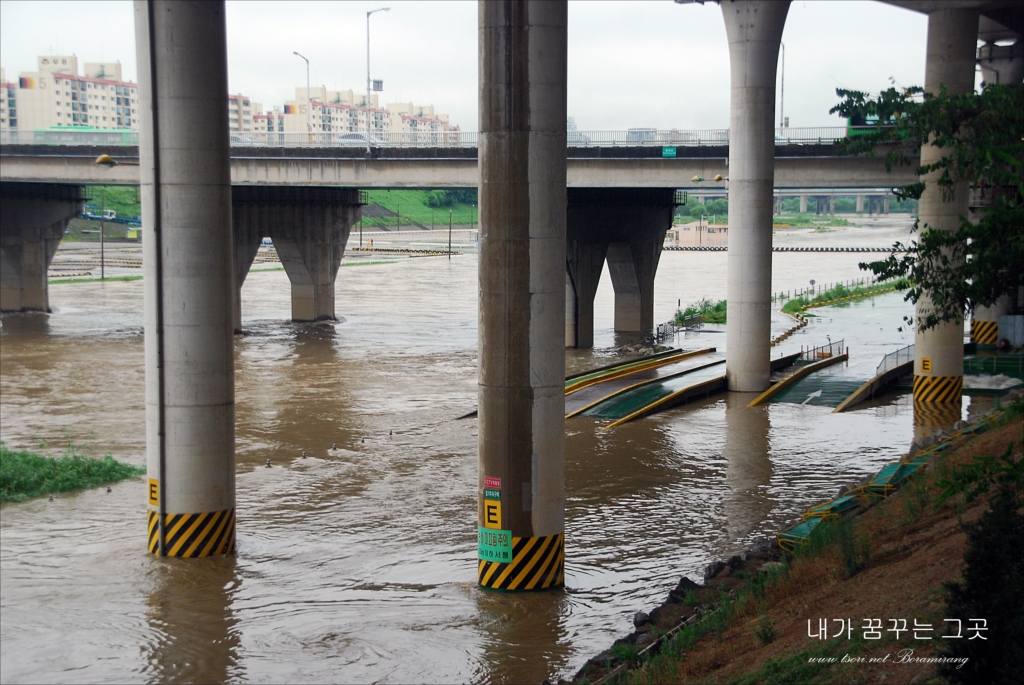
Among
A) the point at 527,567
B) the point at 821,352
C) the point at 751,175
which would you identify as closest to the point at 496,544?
the point at 527,567

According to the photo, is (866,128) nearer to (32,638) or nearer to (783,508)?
(783,508)

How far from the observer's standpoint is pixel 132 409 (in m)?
35.4

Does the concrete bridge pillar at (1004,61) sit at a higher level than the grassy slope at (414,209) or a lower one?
higher

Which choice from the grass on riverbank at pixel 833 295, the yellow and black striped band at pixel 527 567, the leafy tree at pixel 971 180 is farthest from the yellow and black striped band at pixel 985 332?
the yellow and black striped band at pixel 527 567

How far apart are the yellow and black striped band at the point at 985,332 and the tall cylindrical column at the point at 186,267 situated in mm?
43826

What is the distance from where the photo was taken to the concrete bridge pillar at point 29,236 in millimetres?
63562

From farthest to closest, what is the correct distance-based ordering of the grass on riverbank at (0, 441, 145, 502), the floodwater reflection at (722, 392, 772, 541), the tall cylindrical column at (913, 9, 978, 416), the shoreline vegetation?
1. the tall cylindrical column at (913, 9, 978, 416)
2. the grass on riverbank at (0, 441, 145, 502)
3. the floodwater reflection at (722, 392, 772, 541)
4. the shoreline vegetation

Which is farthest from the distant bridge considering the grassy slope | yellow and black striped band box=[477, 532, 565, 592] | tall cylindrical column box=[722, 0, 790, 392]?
the grassy slope

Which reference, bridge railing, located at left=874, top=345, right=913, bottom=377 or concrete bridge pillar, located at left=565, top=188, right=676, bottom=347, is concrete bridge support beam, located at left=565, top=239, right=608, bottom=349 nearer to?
concrete bridge pillar, located at left=565, top=188, right=676, bottom=347

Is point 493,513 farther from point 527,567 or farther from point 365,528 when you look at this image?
point 365,528

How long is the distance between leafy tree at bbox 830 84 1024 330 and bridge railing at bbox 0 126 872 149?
15191mm

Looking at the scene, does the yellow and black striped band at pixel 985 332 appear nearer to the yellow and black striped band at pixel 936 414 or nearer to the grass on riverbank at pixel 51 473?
the yellow and black striped band at pixel 936 414

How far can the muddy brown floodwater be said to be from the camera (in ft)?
51.2

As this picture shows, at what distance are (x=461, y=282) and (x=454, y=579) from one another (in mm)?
83001
